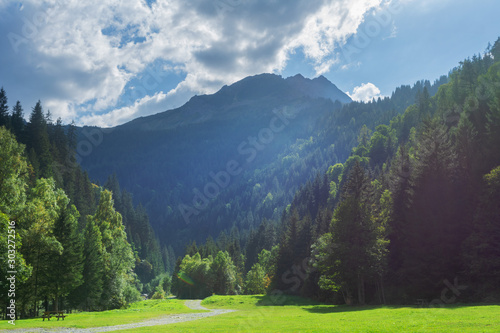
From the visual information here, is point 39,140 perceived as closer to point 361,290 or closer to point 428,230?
point 361,290

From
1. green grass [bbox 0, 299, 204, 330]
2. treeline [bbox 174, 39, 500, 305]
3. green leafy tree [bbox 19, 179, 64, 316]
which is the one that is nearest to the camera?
green grass [bbox 0, 299, 204, 330]

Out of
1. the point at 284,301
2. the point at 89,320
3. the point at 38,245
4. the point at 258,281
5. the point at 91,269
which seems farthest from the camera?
the point at 258,281

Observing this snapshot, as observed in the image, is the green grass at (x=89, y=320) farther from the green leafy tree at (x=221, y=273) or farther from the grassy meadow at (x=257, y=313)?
the green leafy tree at (x=221, y=273)

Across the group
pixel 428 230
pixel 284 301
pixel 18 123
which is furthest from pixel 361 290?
pixel 18 123

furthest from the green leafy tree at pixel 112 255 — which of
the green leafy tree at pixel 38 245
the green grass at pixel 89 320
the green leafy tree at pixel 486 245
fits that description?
the green leafy tree at pixel 486 245

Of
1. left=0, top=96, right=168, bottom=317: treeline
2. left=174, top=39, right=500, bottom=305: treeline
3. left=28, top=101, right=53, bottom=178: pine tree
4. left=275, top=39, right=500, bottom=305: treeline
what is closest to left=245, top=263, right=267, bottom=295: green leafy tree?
left=174, top=39, right=500, bottom=305: treeline

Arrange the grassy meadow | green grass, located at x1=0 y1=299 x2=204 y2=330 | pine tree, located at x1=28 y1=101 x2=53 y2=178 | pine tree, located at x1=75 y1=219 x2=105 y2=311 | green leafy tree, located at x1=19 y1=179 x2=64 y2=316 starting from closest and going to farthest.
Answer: green grass, located at x1=0 y1=299 x2=204 y2=330
the grassy meadow
green leafy tree, located at x1=19 y1=179 x2=64 y2=316
pine tree, located at x1=75 y1=219 x2=105 y2=311
pine tree, located at x1=28 y1=101 x2=53 y2=178

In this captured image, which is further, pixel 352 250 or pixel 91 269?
pixel 91 269

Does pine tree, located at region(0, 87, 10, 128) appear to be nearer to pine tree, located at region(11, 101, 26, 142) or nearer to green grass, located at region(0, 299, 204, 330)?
pine tree, located at region(11, 101, 26, 142)

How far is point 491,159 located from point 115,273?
64.2 meters

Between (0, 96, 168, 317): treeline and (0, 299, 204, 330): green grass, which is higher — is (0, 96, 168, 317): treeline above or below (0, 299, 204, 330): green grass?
above

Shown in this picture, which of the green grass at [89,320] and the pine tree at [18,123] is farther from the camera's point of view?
the pine tree at [18,123]

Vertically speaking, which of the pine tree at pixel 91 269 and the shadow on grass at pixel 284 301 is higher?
the pine tree at pixel 91 269

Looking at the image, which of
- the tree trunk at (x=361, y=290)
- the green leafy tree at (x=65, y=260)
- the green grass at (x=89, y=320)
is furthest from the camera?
the tree trunk at (x=361, y=290)
